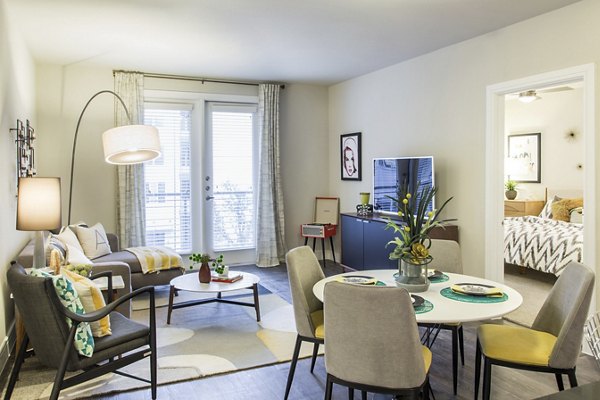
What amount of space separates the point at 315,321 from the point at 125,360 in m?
1.08

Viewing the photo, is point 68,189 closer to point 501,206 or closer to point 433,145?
point 433,145

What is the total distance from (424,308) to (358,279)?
55cm

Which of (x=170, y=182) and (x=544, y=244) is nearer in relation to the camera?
(x=544, y=244)

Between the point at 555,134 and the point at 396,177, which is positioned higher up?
the point at 555,134

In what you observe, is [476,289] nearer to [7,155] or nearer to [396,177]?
[396,177]

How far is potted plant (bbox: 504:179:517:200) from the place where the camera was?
794 centimetres

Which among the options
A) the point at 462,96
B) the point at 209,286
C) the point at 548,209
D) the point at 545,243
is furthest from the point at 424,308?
the point at 548,209

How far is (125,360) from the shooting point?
256cm

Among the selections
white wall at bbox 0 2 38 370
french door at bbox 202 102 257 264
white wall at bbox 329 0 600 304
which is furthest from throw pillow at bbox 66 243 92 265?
white wall at bbox 329 0 600 304

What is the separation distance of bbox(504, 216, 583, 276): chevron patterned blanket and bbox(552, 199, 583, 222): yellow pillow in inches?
14.7

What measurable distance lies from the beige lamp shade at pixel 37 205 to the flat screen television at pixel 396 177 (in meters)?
2.98

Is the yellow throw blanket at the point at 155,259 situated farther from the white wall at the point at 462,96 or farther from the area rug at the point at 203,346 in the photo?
the white wall at the point at 462,96

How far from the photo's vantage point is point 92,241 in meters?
4.75

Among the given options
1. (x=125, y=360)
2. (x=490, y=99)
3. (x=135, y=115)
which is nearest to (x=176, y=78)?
(x=135, y=115)
